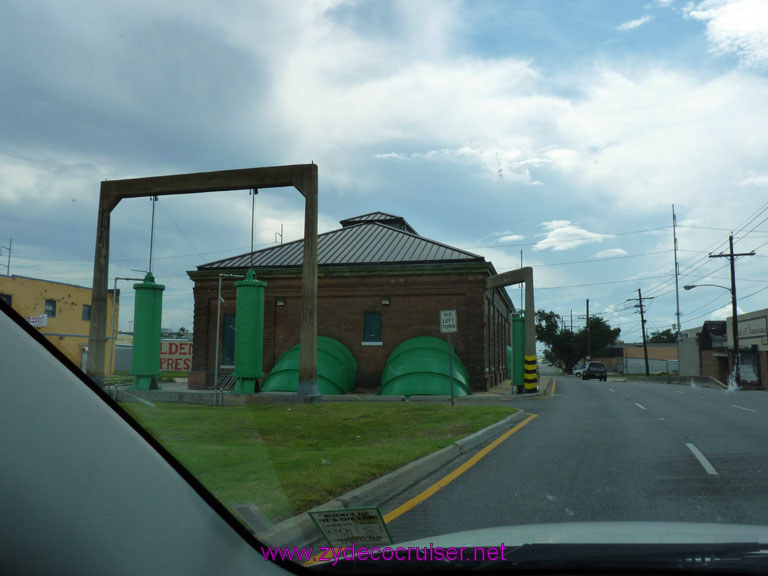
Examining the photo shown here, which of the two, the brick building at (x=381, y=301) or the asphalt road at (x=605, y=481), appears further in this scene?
the brick building at (x=381, y=301)

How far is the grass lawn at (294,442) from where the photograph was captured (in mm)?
2561

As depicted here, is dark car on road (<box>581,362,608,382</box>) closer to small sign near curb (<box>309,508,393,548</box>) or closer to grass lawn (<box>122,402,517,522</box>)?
grass lawn (<box>122,402,517,522</box>)

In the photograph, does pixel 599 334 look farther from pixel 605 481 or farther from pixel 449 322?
pixel 605 481

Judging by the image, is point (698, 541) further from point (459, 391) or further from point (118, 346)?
point (459, 391)

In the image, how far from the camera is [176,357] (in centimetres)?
335

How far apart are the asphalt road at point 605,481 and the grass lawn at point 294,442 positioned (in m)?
0.74

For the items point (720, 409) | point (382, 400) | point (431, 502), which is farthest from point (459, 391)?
point (431, 502)

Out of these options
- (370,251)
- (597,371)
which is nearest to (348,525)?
(370,251)

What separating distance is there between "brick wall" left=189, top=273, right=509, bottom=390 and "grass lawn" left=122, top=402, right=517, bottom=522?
37.8 ft

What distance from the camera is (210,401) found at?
11.1 ft

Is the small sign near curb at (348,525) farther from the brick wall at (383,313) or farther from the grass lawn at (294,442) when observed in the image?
the brick wall at (383,313)

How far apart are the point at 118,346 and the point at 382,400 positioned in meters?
18.2

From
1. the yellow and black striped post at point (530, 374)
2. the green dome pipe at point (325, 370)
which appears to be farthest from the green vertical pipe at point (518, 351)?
the green dome pipe at point (325, 370)

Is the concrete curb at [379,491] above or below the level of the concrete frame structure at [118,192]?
below
